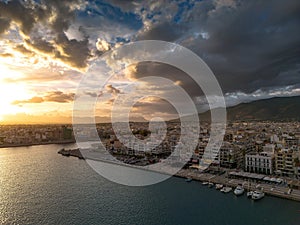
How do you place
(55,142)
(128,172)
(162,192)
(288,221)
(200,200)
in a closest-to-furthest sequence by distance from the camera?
(288,221), (200,200), (162,192), (128,172), (55,142)

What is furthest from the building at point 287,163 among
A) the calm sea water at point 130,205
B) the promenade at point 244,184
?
the calm sea water at point 130,205

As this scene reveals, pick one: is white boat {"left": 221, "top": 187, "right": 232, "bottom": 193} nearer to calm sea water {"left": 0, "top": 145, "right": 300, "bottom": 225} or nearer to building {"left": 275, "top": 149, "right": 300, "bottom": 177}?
calm sea water {"left": 0, "top": 145, "right": 300, "bottom": 225}

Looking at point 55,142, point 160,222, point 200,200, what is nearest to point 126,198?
point 160,222

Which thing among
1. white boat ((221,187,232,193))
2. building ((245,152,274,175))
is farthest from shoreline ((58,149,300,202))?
building ((245,152,274,175))

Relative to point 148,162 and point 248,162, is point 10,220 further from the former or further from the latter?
point 248,162

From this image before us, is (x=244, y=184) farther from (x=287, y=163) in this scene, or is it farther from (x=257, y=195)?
(x=287, y=163)

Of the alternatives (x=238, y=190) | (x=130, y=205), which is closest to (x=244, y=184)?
(x=238, y=190)
